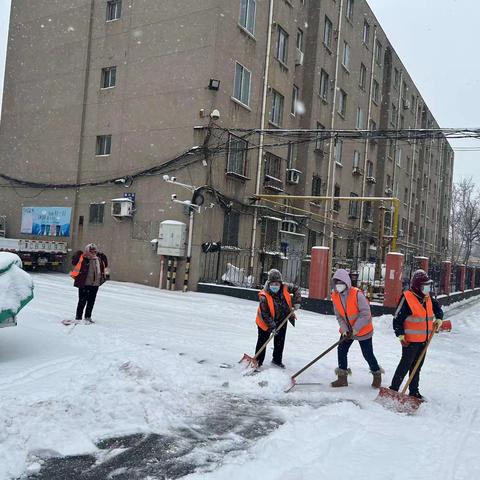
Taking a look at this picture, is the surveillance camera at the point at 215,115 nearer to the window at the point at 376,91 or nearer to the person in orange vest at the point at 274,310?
the person in orange vest at the point at 274,310

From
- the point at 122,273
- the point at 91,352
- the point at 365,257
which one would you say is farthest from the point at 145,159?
the point at 365,257

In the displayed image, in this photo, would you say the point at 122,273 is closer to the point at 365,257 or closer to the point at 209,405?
the point at 209,405

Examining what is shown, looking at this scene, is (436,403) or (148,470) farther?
(436,403)

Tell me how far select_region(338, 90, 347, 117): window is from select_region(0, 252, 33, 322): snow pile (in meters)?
22.7

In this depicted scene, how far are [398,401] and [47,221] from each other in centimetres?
1818

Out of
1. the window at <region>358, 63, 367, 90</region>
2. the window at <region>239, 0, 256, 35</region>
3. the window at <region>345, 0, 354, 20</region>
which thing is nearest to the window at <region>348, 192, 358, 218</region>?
the window at <region>358, 63, 367, 90</region>

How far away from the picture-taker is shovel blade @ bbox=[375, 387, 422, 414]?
226 inches

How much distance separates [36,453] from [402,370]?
163 inches

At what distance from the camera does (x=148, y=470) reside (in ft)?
12.9

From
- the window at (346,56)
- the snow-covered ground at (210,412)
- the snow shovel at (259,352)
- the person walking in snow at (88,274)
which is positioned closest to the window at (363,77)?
the window at (346,56)

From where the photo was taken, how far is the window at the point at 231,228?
58.3 feet

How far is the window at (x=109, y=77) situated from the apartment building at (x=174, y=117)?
0.15 ft

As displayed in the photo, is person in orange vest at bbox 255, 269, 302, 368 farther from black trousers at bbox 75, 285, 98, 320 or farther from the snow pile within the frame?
black trousers at bbox 75, 285, 98, 320

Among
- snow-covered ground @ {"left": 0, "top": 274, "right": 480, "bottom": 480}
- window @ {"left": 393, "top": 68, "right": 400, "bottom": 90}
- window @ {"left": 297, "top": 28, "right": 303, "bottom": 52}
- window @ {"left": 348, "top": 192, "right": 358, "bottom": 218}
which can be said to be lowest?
snow-covered ground @ {"left": 0, "top": 274, "right": 480, "bottom": 480}
